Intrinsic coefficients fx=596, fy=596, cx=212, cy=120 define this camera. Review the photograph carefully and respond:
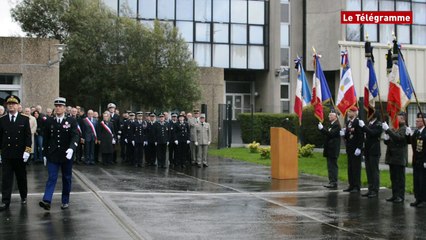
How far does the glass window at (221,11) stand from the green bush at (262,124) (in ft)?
27.0

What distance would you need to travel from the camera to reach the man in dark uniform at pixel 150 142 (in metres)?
20.6

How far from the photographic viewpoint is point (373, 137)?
517 inches

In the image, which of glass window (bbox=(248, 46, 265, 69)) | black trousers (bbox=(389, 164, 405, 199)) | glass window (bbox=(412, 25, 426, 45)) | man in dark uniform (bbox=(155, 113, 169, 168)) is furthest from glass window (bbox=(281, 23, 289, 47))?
black trousers (bbox=(389, 164, 405, 199))

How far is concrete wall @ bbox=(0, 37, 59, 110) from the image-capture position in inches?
965

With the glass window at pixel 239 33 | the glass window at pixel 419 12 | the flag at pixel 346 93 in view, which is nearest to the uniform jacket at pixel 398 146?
the flag at pixel 346 93

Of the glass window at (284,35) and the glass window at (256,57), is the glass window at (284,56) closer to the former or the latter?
the glass window at (284,35)

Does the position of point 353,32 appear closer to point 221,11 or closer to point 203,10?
point 221,11

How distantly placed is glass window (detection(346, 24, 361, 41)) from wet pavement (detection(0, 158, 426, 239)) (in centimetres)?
2558

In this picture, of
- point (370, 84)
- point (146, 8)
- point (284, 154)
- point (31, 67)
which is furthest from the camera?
point (146, 8)

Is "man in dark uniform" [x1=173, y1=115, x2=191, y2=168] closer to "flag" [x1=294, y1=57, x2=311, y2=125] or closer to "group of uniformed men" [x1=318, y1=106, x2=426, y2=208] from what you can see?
"flag" [x1=294, y1=57, x2=311, y2=125]

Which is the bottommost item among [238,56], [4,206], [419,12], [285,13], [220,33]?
[4,206]

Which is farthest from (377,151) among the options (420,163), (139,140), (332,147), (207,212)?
(139,140)

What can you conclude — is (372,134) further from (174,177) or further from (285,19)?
(285,19)

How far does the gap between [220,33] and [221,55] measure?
145 cm
